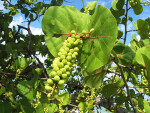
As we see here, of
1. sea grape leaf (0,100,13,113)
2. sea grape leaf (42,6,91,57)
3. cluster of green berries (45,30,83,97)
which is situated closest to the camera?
cluster of green berries (45,30,83,97)

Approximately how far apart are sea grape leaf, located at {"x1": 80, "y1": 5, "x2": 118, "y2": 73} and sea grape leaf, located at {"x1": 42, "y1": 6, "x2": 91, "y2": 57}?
94 millimetres

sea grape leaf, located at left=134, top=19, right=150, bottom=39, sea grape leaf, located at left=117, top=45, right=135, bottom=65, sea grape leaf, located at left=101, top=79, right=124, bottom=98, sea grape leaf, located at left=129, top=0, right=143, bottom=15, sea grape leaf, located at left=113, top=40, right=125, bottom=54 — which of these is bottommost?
sea grape leaf, located at left=101, top=79, right=124, bottom=98

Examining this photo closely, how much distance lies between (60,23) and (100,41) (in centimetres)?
29

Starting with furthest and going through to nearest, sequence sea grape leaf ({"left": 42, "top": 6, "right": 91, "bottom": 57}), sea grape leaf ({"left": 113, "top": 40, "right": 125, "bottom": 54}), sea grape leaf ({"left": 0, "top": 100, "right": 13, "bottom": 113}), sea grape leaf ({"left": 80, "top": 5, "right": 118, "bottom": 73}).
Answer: sea grape leaf ({"left": 0, "top": 100, "right": 13, "bottom": 113}) → sea grape leaf ({"left": 113, "top": 40, "right": 125, "bottom": 54}) → sea grape leaf ({"left": 42, "top": 6, "right": 91, "bottom": 57}) → sea grape leaf ({"left": 80, "top": 5, "right": 118, "bottom": 73})

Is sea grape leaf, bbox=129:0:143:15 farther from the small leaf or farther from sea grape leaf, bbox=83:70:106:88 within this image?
the small leaf

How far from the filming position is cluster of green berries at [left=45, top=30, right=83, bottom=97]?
600 millimetres

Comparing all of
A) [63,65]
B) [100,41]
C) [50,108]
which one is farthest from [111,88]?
[63,65]

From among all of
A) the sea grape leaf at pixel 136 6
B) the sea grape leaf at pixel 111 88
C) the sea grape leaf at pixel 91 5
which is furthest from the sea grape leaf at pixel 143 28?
the sea grape leaf at pixel 111 88

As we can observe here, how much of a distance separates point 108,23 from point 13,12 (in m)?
2.99

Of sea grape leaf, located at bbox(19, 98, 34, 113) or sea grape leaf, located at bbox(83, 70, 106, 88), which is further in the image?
sea grape leaf, located at bbox(19, 98, 34, 113)

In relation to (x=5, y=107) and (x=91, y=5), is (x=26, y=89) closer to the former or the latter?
(x=5, y=107)

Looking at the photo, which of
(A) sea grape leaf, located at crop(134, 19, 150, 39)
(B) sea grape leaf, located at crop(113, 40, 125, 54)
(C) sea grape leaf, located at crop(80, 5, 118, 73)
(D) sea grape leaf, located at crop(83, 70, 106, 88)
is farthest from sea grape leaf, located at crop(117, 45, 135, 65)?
(A) sea grape leaf, located at crop(134, 19, 150, 39)

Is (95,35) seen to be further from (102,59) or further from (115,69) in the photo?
(115,69)

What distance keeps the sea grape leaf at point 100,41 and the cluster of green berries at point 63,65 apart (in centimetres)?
8
